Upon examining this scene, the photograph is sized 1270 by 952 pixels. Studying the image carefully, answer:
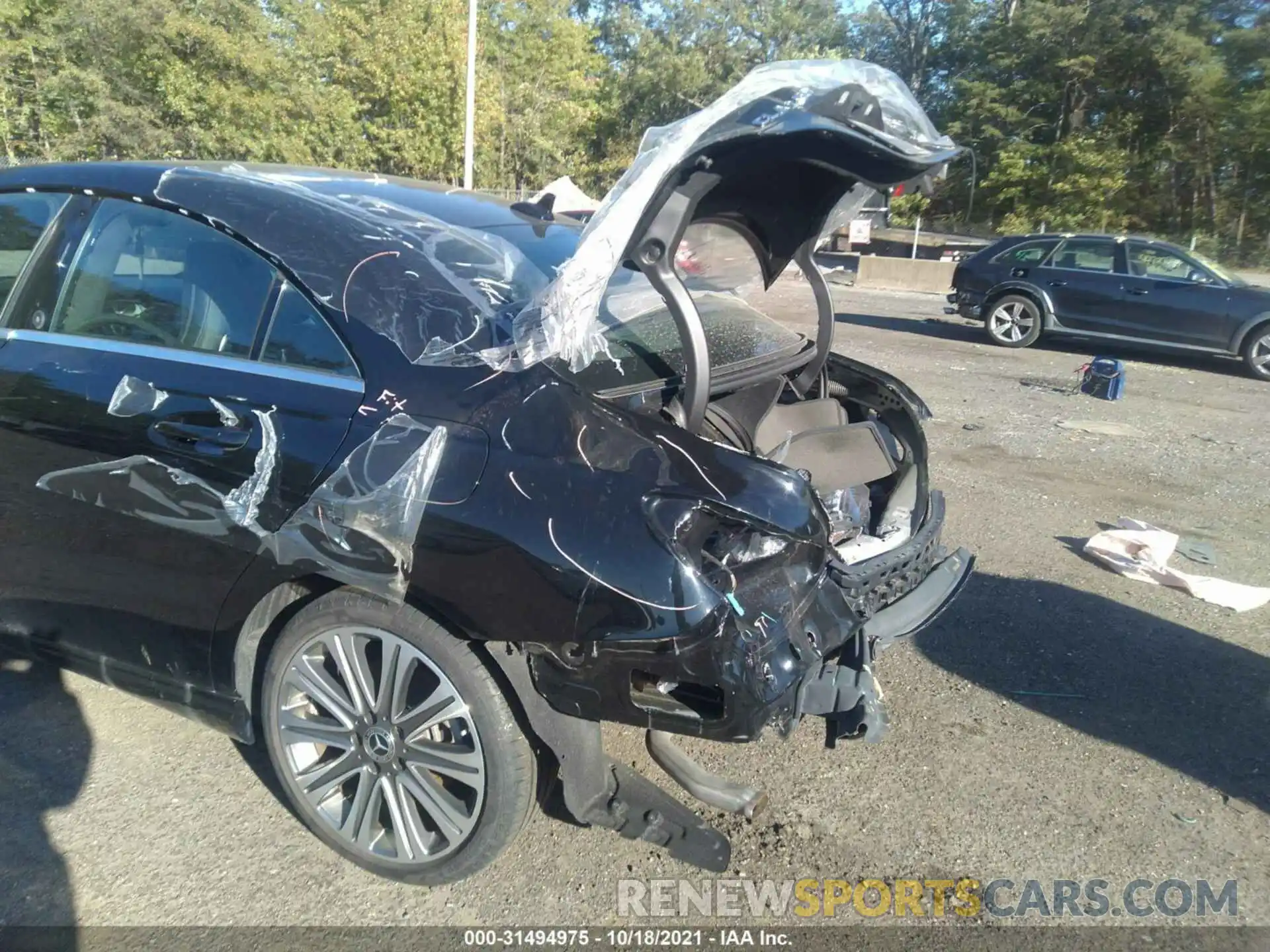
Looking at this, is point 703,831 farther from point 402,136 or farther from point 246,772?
point 402,136

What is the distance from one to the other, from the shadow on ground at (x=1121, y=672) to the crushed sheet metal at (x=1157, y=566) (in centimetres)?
41

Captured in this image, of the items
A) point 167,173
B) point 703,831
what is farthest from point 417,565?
point 167,173

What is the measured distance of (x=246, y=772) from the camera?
131 inches

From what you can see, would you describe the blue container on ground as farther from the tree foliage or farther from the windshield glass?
the tree foliage

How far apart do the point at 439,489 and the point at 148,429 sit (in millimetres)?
997

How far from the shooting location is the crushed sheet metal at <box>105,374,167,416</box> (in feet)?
9.47

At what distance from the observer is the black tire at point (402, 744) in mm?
2566

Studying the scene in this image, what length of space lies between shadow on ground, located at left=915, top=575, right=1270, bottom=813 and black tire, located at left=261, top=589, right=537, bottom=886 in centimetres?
217

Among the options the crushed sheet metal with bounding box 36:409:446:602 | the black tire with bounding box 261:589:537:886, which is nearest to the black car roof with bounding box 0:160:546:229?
the crushed sheet metal with bounding box 36:409:446:602

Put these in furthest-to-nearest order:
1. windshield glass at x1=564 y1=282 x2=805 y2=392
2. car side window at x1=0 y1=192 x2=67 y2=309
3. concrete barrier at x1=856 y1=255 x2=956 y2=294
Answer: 1. concrete barrier at x1=856 y1=255 x2=956 y2=294
2. car side window at x1=0 y1=192 x2=67 y2=309
3. windshield glass at x1=564 y1=282 x2=805 y2=392

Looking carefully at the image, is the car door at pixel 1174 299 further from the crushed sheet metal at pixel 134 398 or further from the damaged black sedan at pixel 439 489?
the crushed sheet metal at pixel 134 398

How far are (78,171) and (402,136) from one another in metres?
27.8

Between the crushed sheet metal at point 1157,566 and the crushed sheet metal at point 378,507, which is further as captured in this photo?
the crushed sheet metal at point 1157,566

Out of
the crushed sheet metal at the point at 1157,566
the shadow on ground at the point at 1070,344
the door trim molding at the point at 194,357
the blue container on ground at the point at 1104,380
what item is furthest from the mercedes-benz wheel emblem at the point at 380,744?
the shadow on ground at the point at 1070,344
